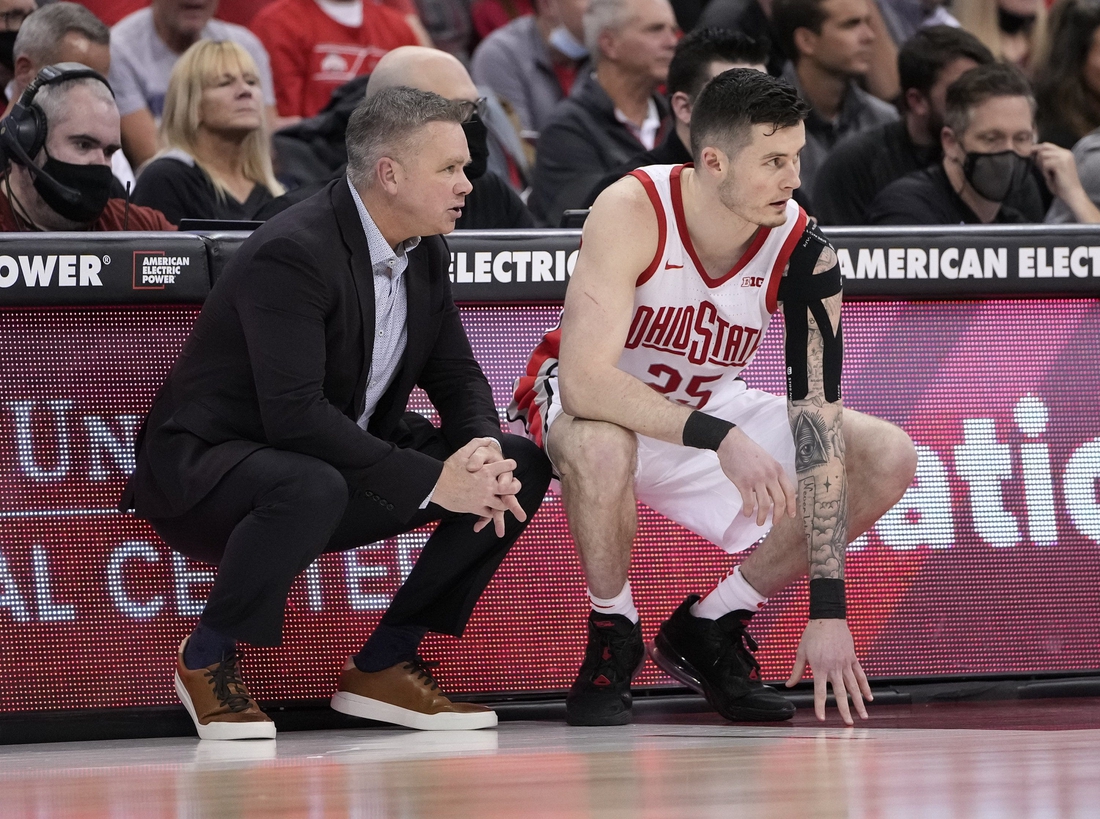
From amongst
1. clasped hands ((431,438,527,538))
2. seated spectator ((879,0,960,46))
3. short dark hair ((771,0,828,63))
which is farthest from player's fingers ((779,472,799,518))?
seated spectator ((879,0,960,46))

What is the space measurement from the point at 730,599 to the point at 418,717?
27.9 inches

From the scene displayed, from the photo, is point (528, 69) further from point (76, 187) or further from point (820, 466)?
point (820, 466)

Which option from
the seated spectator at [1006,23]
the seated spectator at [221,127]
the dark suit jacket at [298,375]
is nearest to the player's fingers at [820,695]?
the dark suit jacket at [298,375]

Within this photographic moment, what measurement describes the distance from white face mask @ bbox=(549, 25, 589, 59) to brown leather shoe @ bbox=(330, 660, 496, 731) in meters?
3.82

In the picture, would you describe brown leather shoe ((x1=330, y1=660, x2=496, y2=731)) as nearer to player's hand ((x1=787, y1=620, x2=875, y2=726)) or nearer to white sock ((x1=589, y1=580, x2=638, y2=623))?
white sock ((x1=589, y1=580, x2=638, y2=623))

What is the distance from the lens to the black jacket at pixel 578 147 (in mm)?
5484

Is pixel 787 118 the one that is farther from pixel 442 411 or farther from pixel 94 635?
pixel 94 635

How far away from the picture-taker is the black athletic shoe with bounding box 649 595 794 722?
3.28 m

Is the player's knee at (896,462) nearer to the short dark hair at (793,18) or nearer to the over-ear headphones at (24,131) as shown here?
the over-ear headphones at (24,131)

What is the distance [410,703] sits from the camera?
3.28m

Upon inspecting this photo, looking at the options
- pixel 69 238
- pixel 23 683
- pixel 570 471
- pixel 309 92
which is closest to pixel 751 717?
pixel 570 471

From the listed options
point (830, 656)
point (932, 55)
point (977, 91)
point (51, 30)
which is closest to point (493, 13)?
point (932, 55)

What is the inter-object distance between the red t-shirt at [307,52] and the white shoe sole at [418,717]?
11.5 feet

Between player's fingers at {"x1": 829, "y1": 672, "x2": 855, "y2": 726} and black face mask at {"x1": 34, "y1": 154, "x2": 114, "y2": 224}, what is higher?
black face mask at {"x1": 34, "y1": 154, "x2": 114, "y2": 224}
